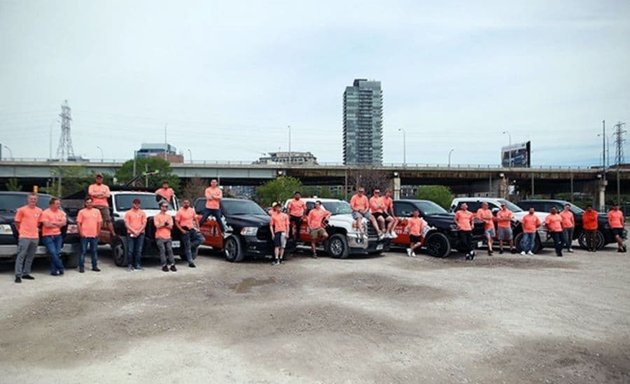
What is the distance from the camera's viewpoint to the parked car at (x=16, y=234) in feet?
31.4

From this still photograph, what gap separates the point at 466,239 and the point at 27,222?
36.0ft

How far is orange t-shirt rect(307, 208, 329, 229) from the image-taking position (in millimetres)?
13352

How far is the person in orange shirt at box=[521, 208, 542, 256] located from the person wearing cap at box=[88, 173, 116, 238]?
40.0 ft

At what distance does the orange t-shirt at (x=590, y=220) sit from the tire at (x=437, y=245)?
6.05m

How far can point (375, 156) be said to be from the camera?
112250mm

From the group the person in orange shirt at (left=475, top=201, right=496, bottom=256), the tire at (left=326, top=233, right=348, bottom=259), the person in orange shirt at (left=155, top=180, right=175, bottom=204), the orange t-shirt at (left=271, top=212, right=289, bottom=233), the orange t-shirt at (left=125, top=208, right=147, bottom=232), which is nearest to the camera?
the orange t-shirt at (left=125, top=208, right=147, bottom=232)

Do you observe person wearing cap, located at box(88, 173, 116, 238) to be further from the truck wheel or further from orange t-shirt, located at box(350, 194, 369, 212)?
orange t-shirt, located at box(350, 194, 369, 212)

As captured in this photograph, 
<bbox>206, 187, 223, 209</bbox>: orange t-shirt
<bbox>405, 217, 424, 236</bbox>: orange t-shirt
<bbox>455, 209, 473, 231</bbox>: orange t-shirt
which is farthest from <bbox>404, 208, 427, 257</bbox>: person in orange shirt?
<bbox>206, 187, 223, 209</bbox>: orange t-shirt

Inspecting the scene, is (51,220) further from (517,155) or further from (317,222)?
(517,155)

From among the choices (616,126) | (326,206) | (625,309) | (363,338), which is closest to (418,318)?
(363,338)

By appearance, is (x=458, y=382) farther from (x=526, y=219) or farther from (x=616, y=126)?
(x=616, y=126)

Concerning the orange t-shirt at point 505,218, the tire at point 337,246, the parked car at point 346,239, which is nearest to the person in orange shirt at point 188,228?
the parked car at point 346,239

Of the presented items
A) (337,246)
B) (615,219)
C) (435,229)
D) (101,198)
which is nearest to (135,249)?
(101,198)

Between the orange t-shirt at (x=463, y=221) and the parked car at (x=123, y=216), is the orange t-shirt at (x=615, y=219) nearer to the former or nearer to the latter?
the orange t-shirt at (x=463, y=221)
